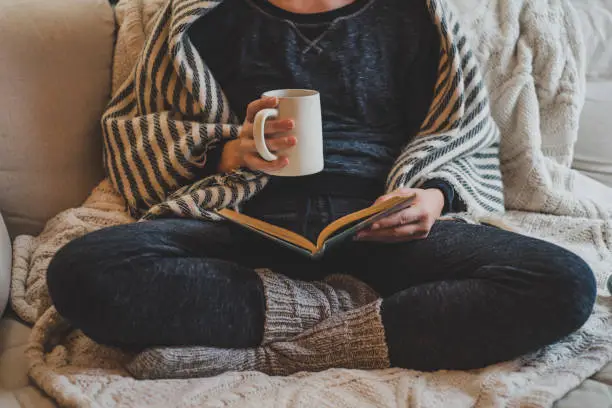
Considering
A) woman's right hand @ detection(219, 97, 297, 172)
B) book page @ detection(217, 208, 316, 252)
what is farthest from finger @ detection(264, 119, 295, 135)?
book page @ detection(217, 208, 316, 252)

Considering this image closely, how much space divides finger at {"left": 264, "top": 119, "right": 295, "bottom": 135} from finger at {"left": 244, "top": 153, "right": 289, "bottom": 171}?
38mm

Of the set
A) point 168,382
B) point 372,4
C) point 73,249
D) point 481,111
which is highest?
point 372,4

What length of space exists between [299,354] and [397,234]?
22cm

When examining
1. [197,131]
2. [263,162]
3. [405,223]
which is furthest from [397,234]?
[197,131]

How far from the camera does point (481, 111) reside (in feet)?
3.99

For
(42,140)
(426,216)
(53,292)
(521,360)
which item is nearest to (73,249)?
(53,292)

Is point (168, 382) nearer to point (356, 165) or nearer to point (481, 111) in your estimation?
point (356, 165)

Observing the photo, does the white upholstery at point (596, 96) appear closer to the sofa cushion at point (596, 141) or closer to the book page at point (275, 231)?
the sofa cushion at point (596, 141)

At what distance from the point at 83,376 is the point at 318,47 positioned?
2.03ft

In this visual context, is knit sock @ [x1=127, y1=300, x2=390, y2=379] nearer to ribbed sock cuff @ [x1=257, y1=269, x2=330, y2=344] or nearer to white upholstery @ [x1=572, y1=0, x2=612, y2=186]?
ribbed sock cuff @ [x1=257, y1=269, x2=330, y2=344]

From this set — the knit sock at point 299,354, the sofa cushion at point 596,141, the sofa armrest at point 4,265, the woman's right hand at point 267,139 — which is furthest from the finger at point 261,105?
the sofa cushion at point 596,141

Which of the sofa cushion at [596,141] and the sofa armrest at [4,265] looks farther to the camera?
the sofa cushion at [596,141]

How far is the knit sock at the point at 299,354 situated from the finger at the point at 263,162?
0.22 metres

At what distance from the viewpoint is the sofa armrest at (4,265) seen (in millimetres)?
1049
